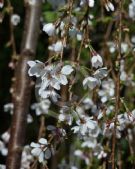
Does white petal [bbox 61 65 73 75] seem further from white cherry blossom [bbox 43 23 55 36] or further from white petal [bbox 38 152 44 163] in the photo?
white petal [bbox 38 152 44 163]

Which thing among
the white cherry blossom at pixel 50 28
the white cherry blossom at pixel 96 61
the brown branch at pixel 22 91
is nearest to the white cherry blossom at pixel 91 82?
the white cherry blossom at pixel 96 61

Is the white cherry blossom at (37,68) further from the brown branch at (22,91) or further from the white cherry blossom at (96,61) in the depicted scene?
the brown branch at (22,91)

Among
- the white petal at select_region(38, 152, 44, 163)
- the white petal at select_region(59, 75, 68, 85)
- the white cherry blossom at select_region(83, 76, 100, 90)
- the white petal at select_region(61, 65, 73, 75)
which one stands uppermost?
the white petal at select_region(61, 65, 73, 75)

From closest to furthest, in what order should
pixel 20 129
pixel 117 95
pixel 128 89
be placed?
pixel 117 95 < pixel 20 129 < pixel 128 89

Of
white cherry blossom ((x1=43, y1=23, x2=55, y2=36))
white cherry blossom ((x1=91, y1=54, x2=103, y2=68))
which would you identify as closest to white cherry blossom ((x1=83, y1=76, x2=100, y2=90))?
white cherry blossom ((x1=91, y1=54, x2=103, y2=68))

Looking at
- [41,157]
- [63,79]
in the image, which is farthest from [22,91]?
[63,79]

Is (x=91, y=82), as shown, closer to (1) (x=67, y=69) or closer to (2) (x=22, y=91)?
(1) (x=67, y=69)

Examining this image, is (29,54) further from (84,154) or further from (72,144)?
(72,144)

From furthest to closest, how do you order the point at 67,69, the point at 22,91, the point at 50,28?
the point at 22,91 → the point at 50,28 → the point at 67,69

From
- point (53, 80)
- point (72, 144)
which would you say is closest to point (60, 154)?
point (72, 144)
